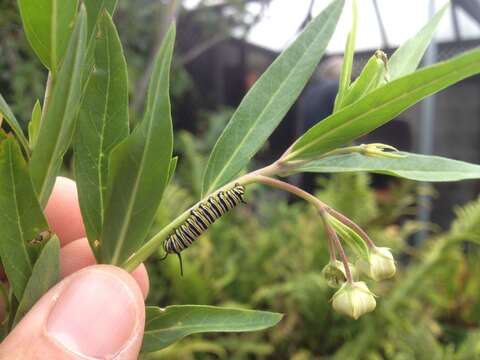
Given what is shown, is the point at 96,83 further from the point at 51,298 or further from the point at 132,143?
the point at 51,298

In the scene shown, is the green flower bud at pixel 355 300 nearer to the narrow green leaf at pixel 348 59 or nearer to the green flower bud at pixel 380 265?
the green flower bud at pixel 380 265

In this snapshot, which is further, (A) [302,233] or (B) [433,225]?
(B) [433,225]

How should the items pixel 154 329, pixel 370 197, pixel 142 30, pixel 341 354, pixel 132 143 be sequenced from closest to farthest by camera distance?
pixel 132 143 < pixel 154 329 < pixel 341 354 < pixel 370 197 < pixel 142 30

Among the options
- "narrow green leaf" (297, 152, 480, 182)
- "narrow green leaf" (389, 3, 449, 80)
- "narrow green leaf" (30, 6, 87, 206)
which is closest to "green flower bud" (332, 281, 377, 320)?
"narrow green leaf" (297, 152, 480, 182)

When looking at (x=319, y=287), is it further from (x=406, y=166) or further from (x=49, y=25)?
(x=49, y=25)

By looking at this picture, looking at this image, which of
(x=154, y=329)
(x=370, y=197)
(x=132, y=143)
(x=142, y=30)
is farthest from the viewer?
(x=142, y=30)

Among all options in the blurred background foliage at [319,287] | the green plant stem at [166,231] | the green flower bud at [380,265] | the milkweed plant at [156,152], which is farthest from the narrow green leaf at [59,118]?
the blurred background foliage at [319,287]

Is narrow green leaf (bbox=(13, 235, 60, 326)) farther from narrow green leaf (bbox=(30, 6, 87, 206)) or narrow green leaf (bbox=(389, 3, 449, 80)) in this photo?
narrow green leaf (bbox=(389, 3, 449, 80))

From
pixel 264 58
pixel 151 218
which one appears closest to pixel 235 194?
pixel 151 218
